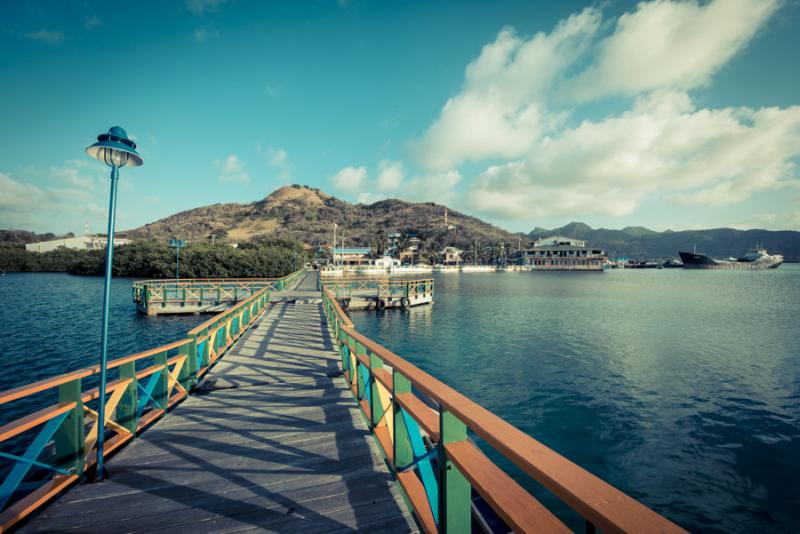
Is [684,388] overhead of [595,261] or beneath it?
beneath

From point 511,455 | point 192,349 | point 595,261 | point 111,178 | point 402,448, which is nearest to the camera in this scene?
point 511,455

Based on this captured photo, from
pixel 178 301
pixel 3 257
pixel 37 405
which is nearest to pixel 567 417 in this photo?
pixel 37 405

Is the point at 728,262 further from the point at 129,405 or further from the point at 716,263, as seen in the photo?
the point at 129,405

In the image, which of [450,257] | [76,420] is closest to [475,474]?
[76,420]

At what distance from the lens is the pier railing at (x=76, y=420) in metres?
3.16

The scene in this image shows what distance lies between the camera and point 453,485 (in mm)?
2338

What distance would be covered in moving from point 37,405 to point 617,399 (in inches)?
753

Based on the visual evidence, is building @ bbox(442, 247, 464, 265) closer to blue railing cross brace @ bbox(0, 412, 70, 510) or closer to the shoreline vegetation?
the shoreline vegetation

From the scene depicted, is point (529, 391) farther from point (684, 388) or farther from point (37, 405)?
point (37, 405)

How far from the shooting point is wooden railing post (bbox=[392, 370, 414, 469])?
3455 mm

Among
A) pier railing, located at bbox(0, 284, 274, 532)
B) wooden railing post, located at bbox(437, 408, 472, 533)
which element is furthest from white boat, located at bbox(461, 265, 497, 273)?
wooden railing post, located at bbox(437, 408, 472, 533)

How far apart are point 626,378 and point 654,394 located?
61.6 inches

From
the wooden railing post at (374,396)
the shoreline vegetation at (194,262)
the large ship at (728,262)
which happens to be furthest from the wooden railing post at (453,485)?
the large ship at (728,262)

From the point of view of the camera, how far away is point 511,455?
1.69m
